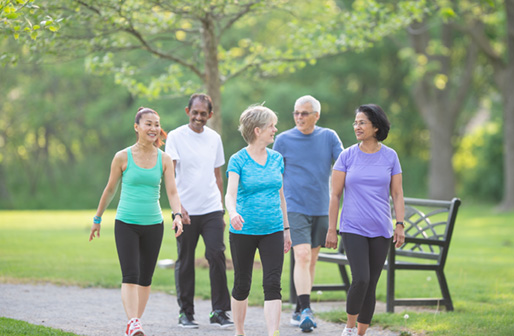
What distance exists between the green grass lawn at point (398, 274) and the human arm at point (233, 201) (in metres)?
2.16

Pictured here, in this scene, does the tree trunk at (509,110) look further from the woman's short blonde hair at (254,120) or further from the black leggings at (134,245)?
the black leggings at (134,245)

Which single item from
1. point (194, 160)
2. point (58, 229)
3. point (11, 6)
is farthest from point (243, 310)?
point (58, 229)

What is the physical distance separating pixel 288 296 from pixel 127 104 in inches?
1372

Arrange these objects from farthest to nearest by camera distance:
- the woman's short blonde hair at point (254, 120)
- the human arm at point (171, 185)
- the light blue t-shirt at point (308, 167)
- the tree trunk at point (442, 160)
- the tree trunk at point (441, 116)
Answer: the tree trunk at point (442, 160) → the tree trunk at point (441, 116) → the light blue t-shirt at point (308, 167) → the human arm at point (171, 185) → the woman's short blonde hair at point (254, 120)

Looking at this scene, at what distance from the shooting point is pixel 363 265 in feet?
18.9

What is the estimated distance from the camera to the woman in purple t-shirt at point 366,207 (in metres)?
5.80

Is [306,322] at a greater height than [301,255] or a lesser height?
lesser

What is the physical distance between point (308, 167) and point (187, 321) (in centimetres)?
194

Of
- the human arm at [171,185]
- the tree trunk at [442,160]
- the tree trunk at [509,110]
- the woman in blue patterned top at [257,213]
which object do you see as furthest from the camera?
the tree trunk at [442,160]

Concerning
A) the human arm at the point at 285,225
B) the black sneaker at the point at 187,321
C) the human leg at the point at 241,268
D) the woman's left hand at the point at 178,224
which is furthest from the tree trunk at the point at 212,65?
the human leg at the point at 241,268

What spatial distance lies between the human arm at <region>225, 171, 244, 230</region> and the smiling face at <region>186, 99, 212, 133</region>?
1549 millimetres

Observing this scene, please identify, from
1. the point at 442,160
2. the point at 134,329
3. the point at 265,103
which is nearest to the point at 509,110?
the point at 442,160

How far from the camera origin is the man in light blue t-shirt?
282 inches

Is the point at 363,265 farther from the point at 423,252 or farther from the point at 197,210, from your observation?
the point at 423,252
